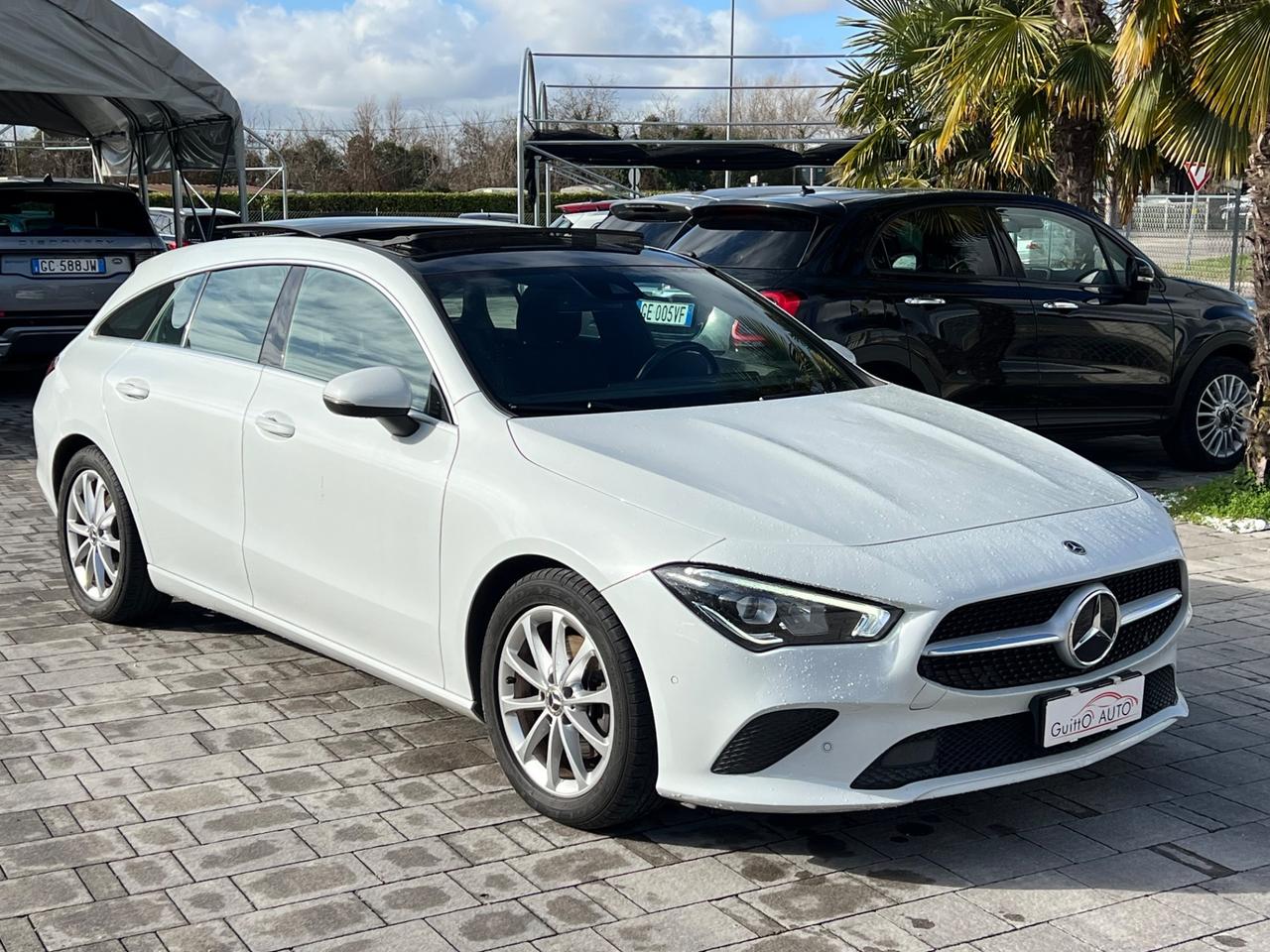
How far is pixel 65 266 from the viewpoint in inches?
481

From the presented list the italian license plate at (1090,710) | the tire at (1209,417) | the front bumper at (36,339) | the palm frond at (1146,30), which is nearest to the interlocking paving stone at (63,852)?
the italian license plate at (1090,710)

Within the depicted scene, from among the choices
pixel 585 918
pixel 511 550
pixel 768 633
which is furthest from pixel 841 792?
pixel 511 550

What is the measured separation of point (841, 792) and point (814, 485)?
83 centimetres

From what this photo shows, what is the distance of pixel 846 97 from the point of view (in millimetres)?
16609

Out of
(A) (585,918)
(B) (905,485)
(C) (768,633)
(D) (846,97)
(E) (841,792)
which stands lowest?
(A) (585,918)

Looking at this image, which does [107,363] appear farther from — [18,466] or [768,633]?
[18,466]

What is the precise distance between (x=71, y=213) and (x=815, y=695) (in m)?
10.8

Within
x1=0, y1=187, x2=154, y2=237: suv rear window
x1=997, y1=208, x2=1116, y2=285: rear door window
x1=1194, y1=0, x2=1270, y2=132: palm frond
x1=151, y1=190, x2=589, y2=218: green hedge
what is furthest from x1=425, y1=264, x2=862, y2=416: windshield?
x1=151, y1=190, x2=589, y2=218: green hedge

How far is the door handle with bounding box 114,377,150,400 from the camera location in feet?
18.5

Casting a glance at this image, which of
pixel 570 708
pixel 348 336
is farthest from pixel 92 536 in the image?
pixel 570 708

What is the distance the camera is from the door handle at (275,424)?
4.86m

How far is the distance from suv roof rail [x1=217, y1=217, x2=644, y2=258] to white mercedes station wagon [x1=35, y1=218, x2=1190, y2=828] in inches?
0.9

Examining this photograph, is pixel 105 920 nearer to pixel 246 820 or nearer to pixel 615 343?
pixel 246 820

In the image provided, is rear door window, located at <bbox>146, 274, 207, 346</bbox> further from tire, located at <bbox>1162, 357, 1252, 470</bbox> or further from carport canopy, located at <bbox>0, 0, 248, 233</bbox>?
carport canopy, located at <bbox>0, 0, 248, 233</bbox>
